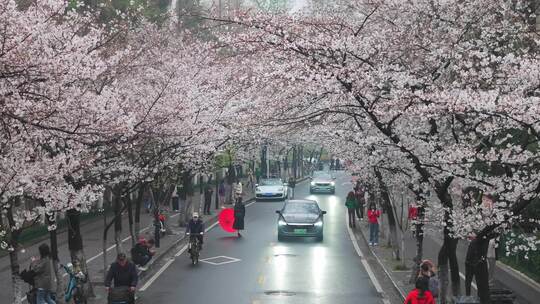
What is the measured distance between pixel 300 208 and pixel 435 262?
957 centimetres

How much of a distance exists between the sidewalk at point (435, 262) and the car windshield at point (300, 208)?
2411mm

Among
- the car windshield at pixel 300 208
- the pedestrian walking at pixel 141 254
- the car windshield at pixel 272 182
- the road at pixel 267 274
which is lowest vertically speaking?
the road at pixel 267 274

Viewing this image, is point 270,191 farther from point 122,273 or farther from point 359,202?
point 122,273

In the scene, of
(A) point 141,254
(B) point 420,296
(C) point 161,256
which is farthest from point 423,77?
(C) point 161,256

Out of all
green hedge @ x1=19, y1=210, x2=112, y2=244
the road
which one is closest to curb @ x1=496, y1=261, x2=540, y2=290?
the road

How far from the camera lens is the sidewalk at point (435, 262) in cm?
1975

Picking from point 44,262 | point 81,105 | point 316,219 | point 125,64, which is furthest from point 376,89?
point 316,219

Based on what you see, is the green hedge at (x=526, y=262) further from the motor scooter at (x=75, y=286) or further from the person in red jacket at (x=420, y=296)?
the motor scooter at (x=75, y=286)

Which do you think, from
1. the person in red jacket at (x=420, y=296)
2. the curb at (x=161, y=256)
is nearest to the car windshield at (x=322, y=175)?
the curb at (x=161, y=256)

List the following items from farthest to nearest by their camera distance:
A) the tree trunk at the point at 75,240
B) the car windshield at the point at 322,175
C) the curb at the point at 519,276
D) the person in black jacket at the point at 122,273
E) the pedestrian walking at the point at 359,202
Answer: the car windshield at the point at 322,175 → the pedestrian walking at the point at 359,202 → the curb at the point at 519,276 → the tree trunk at the point at 75,240 → the person in black jacket at the point at 122,273

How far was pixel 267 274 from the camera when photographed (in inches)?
901

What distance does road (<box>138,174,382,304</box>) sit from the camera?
19.2 meters

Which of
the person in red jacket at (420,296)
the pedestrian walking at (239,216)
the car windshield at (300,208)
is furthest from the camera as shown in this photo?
the pedestrian walking at (239,216)

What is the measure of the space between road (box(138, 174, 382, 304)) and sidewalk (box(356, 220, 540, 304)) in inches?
30.8
